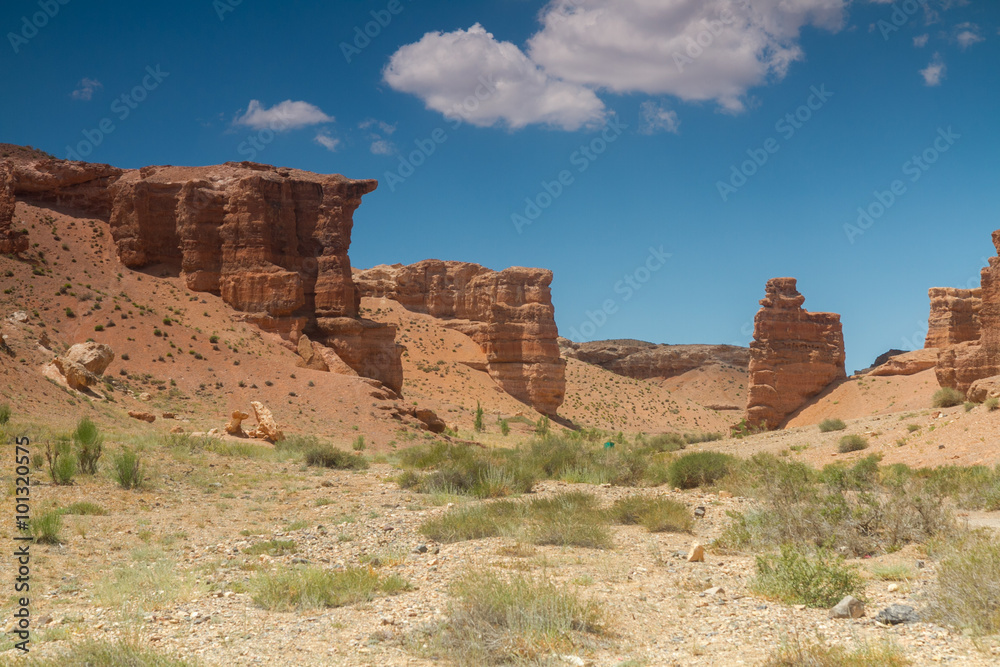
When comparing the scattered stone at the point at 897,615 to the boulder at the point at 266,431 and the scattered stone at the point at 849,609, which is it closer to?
the scattered stone at the point at 849,609

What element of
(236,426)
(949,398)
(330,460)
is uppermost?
(949,398)

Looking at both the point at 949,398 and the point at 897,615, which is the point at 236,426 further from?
the point at 949,398

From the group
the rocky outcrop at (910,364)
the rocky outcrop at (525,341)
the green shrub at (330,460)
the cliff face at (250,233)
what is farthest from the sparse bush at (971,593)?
the rocky outcrop at (525,341)

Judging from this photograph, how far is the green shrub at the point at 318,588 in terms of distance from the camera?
23.8 ft

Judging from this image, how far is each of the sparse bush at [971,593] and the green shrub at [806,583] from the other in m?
0.75

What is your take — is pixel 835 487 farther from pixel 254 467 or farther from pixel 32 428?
pixel 32 428

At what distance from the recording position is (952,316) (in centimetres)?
3694

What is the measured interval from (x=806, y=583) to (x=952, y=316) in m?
35.9

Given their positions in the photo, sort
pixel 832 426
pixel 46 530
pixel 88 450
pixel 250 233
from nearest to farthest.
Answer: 1. pixel 46 530
2. pixel 88 450
3. pixel 832 426
4. pixel 250 233

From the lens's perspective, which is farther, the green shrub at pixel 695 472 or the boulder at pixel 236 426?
the boulder at pixel 236 426

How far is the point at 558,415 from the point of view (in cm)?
5634

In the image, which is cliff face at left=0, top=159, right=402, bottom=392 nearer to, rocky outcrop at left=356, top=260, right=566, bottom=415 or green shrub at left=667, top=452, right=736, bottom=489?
rocky outcrop at left=356, top=260, right=566, bottom=415

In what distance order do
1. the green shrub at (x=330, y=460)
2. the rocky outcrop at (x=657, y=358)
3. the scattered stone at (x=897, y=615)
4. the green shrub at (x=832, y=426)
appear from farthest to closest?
the rocky outcrop at (x=657, y=358) → the green shrub at (x=832, y=426) → the green shrub at (x=330, y=460) → the scattered stone at (x=897, y=615)

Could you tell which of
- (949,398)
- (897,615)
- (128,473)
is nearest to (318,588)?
(897,615)
